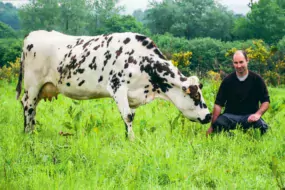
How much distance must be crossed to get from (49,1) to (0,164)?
6739 cm

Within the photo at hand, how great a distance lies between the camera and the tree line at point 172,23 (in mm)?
54406

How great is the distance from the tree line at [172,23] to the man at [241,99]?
4211 cm

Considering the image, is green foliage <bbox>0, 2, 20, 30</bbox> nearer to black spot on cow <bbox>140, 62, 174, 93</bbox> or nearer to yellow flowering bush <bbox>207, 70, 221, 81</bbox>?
yellow flowering bush <bbox>207, 70, 221, 81</bbox>

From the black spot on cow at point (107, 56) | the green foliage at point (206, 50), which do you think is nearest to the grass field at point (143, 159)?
the black spot on cow at point (107, 56)

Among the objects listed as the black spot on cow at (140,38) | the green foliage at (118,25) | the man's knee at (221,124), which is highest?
the green foliage at (118,25)

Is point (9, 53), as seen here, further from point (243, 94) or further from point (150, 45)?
point (243, 94)

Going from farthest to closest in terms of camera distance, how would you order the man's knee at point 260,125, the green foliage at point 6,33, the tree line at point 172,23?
the green foliage at point 6,33 → the tree line at point 172,23 → the man's knee at point 260,125

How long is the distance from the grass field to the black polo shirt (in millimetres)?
451

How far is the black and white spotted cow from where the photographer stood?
633cm

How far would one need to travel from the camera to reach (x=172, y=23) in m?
77.2

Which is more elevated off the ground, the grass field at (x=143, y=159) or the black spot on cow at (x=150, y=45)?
the black spot on cow at (x=150, y=45)

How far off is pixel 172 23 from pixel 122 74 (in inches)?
2850

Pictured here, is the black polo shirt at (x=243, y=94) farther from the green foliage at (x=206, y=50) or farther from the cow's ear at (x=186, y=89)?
the green foliage at (x=206, y=50)

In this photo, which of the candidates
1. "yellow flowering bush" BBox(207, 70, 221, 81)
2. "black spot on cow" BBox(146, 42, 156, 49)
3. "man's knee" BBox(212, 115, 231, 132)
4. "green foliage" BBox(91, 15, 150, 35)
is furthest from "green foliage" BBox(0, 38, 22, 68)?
"man's knee" BBox(212, 115, 231, 132)
